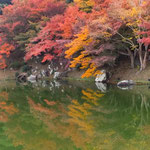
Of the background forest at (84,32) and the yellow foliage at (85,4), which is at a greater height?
the yellow foliage at (85,4)

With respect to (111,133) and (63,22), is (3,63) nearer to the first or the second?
(63,22)

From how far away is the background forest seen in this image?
1421cm

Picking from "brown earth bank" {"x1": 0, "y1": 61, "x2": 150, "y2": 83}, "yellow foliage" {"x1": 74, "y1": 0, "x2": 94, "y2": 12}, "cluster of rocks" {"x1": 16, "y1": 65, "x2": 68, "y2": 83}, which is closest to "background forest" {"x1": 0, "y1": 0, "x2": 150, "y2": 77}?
"yellow foliage" {"x1": 74, "y1": 0, "x2": 94, "y2": 12}

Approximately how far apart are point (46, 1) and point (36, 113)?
2232 cm

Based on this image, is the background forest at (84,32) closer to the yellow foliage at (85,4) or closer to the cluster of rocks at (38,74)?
the yellow foliage at (85,4)

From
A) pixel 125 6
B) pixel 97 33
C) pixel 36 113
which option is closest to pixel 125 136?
pixel 36 113

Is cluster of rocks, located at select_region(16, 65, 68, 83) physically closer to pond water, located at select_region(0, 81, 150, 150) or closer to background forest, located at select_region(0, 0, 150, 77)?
background forest, located at select_region(0, 0, 150, 77)

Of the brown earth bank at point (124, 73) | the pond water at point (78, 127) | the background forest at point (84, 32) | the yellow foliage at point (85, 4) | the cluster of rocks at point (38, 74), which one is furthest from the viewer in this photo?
the cluster of rocks at point (38, 74)

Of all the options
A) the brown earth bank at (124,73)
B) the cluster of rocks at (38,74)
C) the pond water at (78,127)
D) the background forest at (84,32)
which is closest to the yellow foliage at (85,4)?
the background forest at (84,32)

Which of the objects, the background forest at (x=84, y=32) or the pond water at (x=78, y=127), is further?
the background forest at (x=84, y=32)

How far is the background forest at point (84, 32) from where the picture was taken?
46.6 feet

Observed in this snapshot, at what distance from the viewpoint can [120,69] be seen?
17891 mm

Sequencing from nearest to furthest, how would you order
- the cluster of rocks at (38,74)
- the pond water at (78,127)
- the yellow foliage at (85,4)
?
the pond water at (78,127), the yellow foliage at (85,4), the cluster of rocks at (38,74)

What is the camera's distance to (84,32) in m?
16.4
